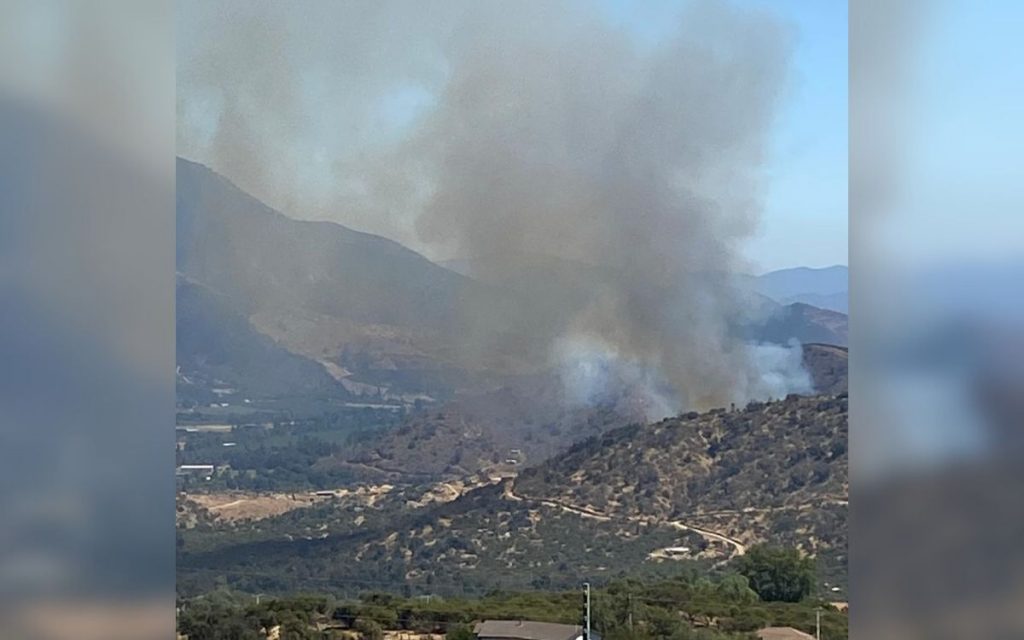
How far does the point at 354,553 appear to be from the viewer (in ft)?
12.5

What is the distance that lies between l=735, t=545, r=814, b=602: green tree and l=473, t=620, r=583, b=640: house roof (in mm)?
581

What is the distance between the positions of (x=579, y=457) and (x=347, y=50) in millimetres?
1510

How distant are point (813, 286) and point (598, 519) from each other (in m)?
1.03

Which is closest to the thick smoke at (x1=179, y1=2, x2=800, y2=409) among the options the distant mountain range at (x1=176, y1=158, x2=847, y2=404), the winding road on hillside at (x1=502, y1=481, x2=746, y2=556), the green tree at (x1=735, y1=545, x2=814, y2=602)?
the distant mountain range at (x1=176, y1=158, x2=847, y2=404)

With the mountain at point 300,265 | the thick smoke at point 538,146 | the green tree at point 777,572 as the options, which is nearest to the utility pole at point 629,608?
the green tree at point 777,572

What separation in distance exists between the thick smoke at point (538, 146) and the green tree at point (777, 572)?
52 centimetres

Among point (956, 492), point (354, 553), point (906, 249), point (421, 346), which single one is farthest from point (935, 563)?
point (354, 553)

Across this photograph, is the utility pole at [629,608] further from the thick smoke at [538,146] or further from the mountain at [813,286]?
the mountain at [813,286]

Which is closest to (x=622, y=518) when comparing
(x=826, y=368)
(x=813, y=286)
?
(x=826, y=368)

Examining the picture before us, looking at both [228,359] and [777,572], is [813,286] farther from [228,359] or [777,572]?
[228,359]

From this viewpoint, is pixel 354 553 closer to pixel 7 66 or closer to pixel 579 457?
pixel 579 457

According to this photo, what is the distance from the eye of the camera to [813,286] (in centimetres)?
338

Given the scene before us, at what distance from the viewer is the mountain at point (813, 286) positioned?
3350 millimetres

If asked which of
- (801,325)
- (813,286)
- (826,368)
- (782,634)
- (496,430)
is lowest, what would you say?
(782,634)
